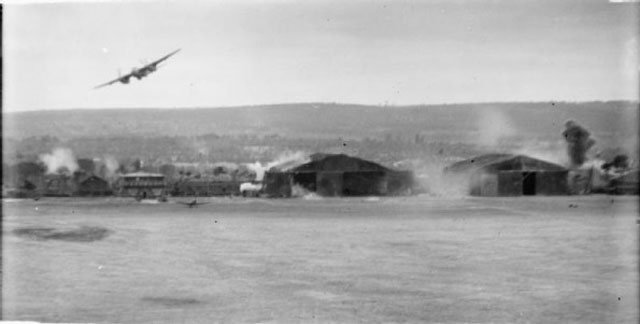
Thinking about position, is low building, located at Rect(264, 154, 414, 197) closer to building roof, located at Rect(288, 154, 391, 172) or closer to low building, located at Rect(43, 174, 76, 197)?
building roof, located at Rect(288, 154, 391, 172)

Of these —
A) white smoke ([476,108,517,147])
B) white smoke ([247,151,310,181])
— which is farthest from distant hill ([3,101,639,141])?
white smoke ([247,151,310,181])

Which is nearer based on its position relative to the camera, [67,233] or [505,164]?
[505,164]

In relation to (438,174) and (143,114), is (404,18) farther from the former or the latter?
(143,114)

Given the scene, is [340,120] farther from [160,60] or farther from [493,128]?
[160,60]

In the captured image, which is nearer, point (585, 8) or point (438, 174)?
point (585, 8)

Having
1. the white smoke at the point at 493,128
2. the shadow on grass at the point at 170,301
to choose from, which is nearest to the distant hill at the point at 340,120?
the white smoke at the point at 493,128

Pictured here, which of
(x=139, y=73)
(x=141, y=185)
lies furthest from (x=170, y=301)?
(x=139, y=73)

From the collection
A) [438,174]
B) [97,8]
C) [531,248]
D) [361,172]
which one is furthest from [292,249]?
[97,8]

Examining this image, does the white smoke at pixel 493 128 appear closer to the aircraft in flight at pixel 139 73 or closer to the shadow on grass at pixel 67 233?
the aircraft in flight at pixel 139 73
